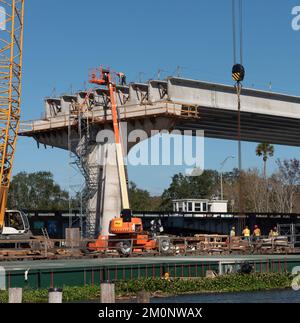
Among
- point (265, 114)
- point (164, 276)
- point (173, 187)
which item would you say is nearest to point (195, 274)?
point (164, 276)

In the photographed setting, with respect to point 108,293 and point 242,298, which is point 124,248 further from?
point 108,293

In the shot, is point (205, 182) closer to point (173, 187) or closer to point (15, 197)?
point (173, 187)

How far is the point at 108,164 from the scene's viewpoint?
207 feet

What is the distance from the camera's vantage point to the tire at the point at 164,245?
172 ft

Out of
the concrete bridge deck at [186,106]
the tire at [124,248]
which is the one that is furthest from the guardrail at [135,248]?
the concrete bridge deck at [186,106]

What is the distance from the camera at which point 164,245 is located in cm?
5288

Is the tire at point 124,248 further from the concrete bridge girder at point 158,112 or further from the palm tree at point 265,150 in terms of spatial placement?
the palm tree at point 265,150

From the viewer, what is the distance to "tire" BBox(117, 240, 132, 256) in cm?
5059

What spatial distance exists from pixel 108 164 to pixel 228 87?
11.4 m

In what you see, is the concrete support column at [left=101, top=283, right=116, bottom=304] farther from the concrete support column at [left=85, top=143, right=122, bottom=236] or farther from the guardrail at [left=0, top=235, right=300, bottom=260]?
the concrete support column at [left=85, top=143, right=122, bottom=236]

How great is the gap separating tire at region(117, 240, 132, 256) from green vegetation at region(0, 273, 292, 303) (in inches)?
602

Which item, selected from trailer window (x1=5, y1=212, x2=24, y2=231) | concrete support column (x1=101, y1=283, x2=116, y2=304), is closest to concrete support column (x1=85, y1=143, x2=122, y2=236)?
trailer window (x1=5, y1=212, x2=24, y2=231)

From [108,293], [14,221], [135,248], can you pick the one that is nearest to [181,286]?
[108,293]

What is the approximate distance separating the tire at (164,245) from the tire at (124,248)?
2.52 m
